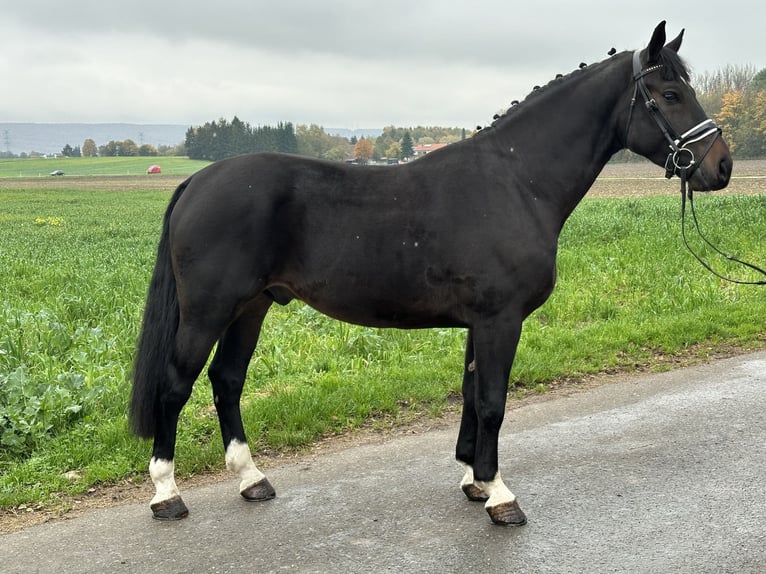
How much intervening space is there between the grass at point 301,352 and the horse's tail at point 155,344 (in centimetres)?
54

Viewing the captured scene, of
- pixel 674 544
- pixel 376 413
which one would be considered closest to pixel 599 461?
pixel 674 544

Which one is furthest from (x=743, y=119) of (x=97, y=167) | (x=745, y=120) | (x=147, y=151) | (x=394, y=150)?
(x=147, y=151)

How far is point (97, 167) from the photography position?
305 feet

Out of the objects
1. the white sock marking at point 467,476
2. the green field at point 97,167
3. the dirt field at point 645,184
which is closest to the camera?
the white sock marking at point 467,476

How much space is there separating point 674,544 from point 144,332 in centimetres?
312

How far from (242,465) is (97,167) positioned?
323 feet

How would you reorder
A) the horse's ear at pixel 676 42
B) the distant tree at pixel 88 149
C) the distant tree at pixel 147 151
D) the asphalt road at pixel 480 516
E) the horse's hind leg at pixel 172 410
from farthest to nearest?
the distant tree at pixel 88 149 < the distant tree at pixel 147 151 < the horse's ear at pixel 676 42 < the horse's hind leg at pixel 172 410 < the asphalt road at pixel 480 516

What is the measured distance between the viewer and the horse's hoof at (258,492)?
156 inches

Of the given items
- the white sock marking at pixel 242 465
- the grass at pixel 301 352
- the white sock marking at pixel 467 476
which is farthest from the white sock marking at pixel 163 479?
the white sock marking at pixel 467 476

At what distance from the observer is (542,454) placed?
452 centimetres

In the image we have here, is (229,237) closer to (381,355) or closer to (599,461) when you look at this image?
(599,461)

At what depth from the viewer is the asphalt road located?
323 centimetres

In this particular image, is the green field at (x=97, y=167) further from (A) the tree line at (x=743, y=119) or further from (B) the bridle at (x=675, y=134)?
(B) the bridle at (x=675, y=134)

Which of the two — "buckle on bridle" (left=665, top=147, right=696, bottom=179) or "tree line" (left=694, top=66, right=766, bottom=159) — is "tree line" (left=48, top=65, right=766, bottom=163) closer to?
"tree line" (left=694, top=66, right=766, bottom=159)
